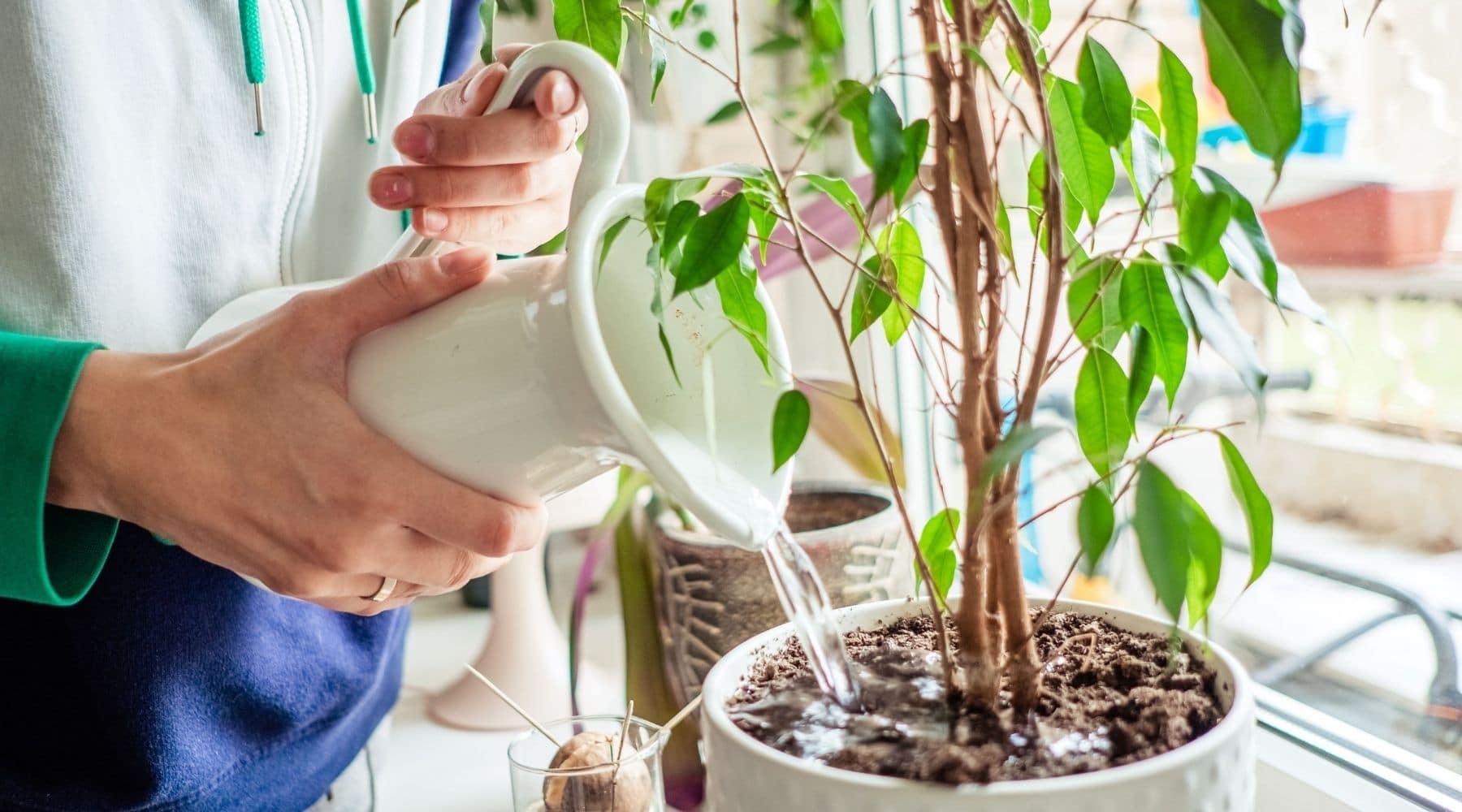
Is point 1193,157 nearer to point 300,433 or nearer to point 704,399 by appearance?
point 704,399

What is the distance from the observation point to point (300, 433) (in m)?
Answer: 0.54

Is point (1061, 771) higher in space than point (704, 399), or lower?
lower

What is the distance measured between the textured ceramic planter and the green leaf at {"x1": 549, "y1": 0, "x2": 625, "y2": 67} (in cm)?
39

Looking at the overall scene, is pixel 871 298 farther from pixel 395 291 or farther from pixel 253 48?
pixel 253 48

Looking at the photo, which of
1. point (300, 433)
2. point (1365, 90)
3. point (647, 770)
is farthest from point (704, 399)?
point (1365, 90)

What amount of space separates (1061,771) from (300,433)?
0.36 meters

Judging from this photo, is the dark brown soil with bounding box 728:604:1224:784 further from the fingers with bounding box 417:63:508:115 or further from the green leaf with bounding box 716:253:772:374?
the fingers with bounding box 417:63:508:115

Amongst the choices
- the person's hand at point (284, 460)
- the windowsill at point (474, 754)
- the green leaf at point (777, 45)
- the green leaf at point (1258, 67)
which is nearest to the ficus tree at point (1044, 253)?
the green leaf at point (1258, 67)

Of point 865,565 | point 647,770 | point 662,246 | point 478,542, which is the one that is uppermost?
point 662,246

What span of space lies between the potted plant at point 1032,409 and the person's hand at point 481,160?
0.08 metres

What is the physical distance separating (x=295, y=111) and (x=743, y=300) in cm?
46

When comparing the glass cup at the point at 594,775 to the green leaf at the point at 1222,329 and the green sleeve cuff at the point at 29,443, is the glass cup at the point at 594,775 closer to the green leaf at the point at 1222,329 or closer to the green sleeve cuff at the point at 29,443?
the green sleeve cuff at the point at 29,443

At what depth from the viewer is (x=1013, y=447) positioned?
1.24ft

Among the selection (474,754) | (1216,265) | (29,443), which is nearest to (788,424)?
(1216,265)
